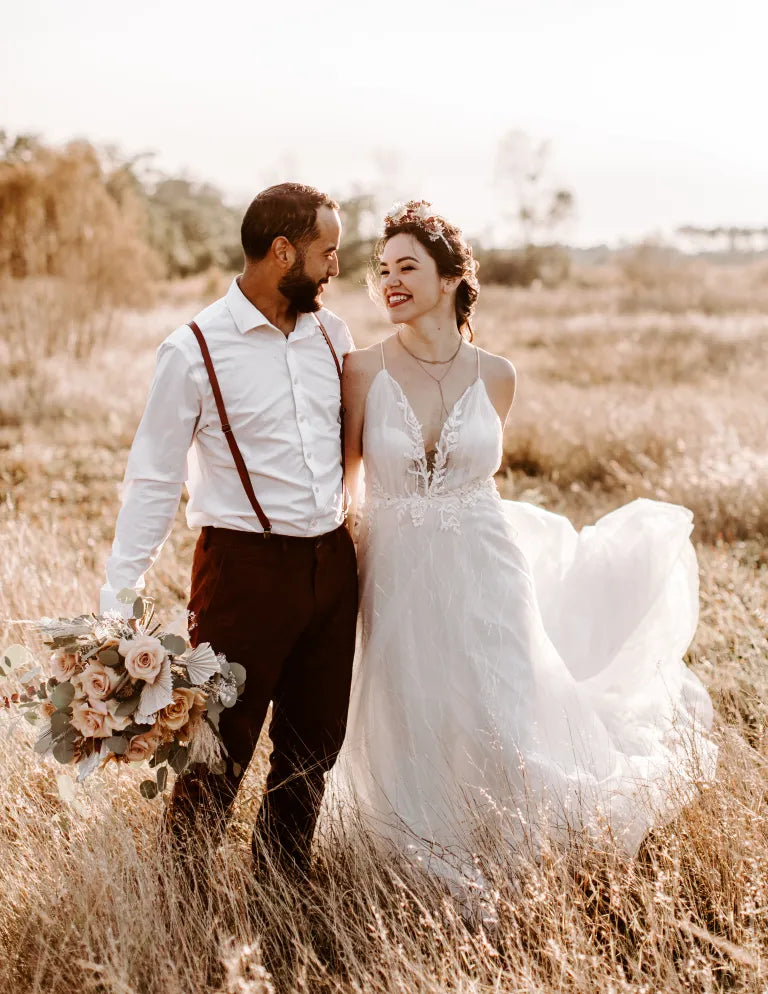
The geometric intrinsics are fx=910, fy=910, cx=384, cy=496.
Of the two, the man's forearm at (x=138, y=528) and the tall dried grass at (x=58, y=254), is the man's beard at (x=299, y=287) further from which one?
the tall dried grass at (x=58, y=254)

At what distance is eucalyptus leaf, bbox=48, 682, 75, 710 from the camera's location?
8.68ft

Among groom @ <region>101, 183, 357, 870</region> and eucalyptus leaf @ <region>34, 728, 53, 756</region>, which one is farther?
groom @ <region>101, 183, 357, 870</region>

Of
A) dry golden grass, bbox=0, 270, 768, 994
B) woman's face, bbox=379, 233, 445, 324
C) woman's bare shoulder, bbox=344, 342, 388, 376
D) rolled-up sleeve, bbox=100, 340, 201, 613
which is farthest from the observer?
woman's face, bbox=379, 233, 445, 324

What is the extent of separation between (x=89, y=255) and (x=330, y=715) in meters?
14.1

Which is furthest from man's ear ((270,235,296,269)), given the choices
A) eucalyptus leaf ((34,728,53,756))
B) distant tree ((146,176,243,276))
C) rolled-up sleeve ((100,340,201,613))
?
distant tree ((146,176,243,276))

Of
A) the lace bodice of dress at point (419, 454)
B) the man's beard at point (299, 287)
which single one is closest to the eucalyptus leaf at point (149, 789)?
the lace bodice of dress at point (419, 454)

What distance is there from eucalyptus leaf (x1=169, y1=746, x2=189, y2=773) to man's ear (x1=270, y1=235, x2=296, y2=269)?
5.19 ft

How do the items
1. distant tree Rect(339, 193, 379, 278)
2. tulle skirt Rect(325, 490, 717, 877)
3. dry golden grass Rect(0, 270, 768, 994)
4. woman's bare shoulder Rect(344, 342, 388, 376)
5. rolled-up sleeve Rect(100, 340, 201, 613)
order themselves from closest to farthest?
dry golden grass Rect(0, 270, 768, 994)
rolled-up sleeve Rect(100, 340, 201, 613)
tulle skirt Rect(325, 490, 717, 877)
woman's bare shoulder Rect(344, 342, 388, 376)
distant tree Rect(339, 193, 379, 278)

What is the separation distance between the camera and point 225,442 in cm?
301

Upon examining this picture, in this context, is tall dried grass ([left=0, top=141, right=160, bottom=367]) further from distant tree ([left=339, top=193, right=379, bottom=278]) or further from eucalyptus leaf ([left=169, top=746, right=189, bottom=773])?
distant tree ([left=339, top=193, right=379, bottom=278])

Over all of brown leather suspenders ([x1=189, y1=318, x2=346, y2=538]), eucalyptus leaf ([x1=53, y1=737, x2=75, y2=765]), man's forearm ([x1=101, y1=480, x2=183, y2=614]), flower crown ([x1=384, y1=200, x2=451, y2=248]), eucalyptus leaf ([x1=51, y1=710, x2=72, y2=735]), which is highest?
flower crown ([x1=384, y1=200, x2=451, y2=248])

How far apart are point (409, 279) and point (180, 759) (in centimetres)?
198

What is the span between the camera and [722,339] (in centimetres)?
1692

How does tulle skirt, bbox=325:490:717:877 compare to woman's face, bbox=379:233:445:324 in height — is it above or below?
below
